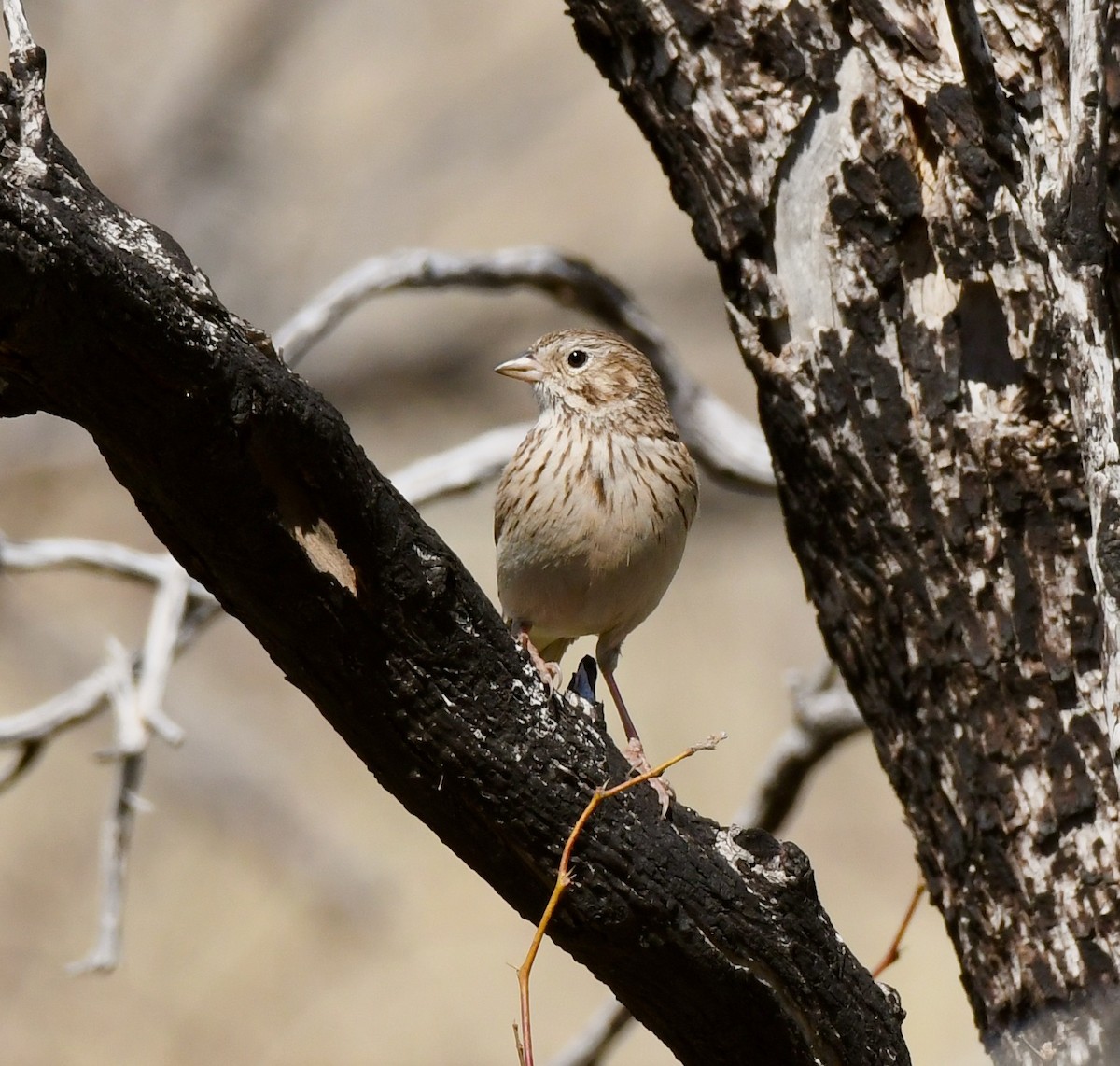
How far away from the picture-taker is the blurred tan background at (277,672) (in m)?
11.2

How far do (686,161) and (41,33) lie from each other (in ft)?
34.2

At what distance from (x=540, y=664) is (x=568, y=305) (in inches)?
77.6

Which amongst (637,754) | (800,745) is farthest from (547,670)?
(800,745)

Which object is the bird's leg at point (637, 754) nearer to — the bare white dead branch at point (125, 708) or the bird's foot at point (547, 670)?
the bird's foot at point (547, 670)

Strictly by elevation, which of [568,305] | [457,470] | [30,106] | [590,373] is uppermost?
[568,305]

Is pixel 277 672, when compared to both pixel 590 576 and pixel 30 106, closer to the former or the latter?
pixel 590 576

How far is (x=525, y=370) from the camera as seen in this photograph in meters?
5.25

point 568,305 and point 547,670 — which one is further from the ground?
point 568,305

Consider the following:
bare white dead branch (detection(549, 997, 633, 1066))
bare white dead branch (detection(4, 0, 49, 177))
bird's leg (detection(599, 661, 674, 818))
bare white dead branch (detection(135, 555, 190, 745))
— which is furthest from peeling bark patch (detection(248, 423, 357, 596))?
bare white dead branch (detection(549, 997, 633, 1066))

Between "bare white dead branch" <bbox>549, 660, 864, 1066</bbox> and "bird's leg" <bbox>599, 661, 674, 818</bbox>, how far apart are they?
1.90 feet

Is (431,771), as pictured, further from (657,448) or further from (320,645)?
(657,448)

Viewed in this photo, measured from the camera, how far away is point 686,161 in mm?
3668

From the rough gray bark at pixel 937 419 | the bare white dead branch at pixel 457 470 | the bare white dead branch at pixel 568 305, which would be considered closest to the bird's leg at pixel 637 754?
the rough gray bark at pixel 937 419

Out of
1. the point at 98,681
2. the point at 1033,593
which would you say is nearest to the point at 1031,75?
the point at 1033,593
